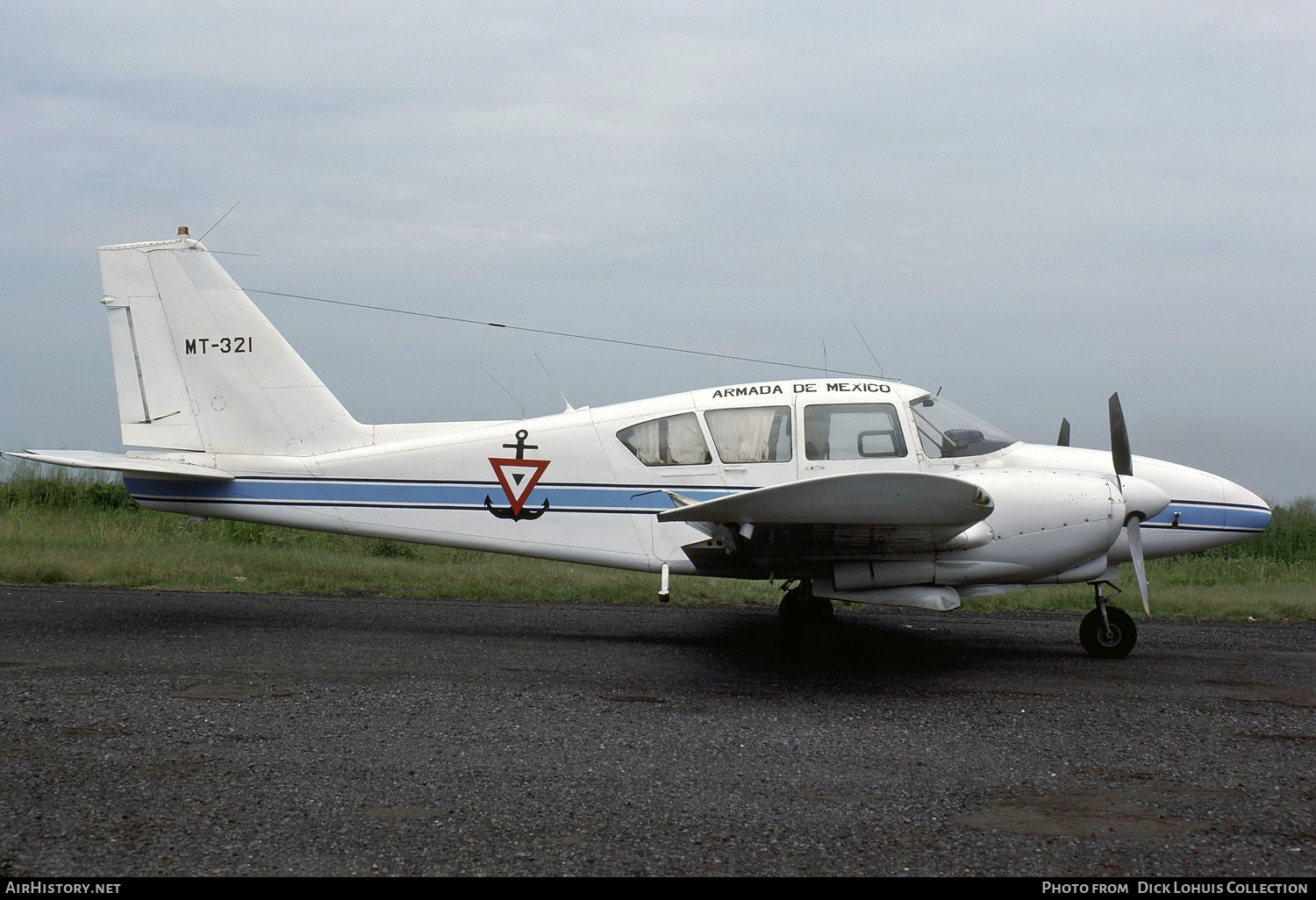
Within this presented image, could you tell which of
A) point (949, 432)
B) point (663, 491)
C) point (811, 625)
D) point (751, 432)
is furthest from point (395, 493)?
point (949, 432)

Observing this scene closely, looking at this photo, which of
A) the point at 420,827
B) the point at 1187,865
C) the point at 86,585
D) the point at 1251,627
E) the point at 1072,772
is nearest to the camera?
the point at 1187,865

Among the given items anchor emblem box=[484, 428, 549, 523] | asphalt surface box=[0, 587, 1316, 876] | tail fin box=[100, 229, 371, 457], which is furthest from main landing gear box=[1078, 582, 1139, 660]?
tail fin box=[100, 229, 371, 457]

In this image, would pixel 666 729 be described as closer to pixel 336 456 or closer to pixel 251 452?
pixel 336 456

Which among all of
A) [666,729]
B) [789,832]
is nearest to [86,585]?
[666,729]

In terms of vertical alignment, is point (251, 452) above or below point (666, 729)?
above

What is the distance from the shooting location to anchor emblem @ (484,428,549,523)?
801 centimetres

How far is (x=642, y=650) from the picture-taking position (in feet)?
25.4

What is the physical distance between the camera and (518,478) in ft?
26.3

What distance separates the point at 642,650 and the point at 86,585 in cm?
735

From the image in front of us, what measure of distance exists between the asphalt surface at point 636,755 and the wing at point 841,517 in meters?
0.94

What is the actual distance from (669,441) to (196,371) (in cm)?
435

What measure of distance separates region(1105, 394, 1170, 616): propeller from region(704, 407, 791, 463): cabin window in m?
2.49

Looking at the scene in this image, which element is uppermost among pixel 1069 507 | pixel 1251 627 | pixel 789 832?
pixel 1069 507

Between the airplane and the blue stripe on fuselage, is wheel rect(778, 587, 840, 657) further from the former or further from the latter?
the blue stripe on fuselage
